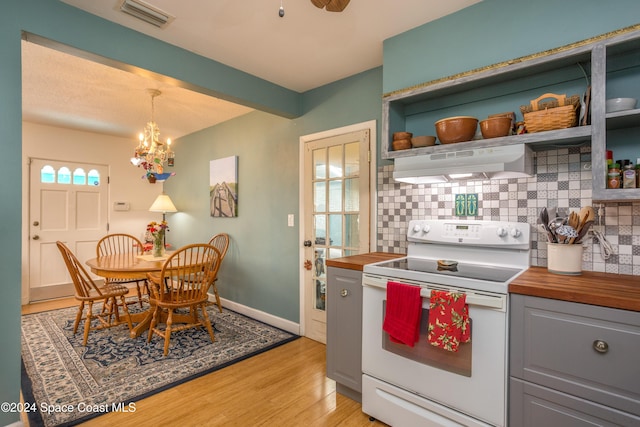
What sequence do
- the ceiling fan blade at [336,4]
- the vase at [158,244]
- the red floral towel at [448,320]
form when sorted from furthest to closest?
the vase at [158,244]
the red floral towel at [448,320]
the ceiling fan blade at [336,4]

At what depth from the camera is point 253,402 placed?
213cm

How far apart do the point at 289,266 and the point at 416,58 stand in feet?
7.40

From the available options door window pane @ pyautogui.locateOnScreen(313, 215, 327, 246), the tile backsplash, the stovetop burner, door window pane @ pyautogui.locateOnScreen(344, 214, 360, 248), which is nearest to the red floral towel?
the stovetop burner

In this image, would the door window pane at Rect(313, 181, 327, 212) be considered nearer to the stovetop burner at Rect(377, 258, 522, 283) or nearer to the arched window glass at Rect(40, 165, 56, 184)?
the stovetop burner at Rect(377, 258, 522, 283)

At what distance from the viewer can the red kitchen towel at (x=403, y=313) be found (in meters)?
1.68

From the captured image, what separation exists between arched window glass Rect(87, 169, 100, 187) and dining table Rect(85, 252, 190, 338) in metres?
2.18

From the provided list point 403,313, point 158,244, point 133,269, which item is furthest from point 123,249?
point 403,313

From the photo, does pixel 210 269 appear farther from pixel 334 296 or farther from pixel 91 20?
pixel 91 20

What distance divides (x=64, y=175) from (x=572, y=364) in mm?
6108

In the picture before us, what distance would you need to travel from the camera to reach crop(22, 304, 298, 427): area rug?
210cm

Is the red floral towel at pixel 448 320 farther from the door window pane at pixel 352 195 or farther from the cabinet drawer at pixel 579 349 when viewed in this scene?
the door window pane at pixel 352 195

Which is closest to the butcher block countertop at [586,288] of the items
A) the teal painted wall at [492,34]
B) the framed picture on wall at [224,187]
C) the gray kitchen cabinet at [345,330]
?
the gray kitchen cabinet at [345,330]

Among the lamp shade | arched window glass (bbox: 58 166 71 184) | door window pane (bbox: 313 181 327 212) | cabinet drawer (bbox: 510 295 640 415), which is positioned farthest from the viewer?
arched window glass (bbox: 58 166 71 184)

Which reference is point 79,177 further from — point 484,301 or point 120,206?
point 484,301
